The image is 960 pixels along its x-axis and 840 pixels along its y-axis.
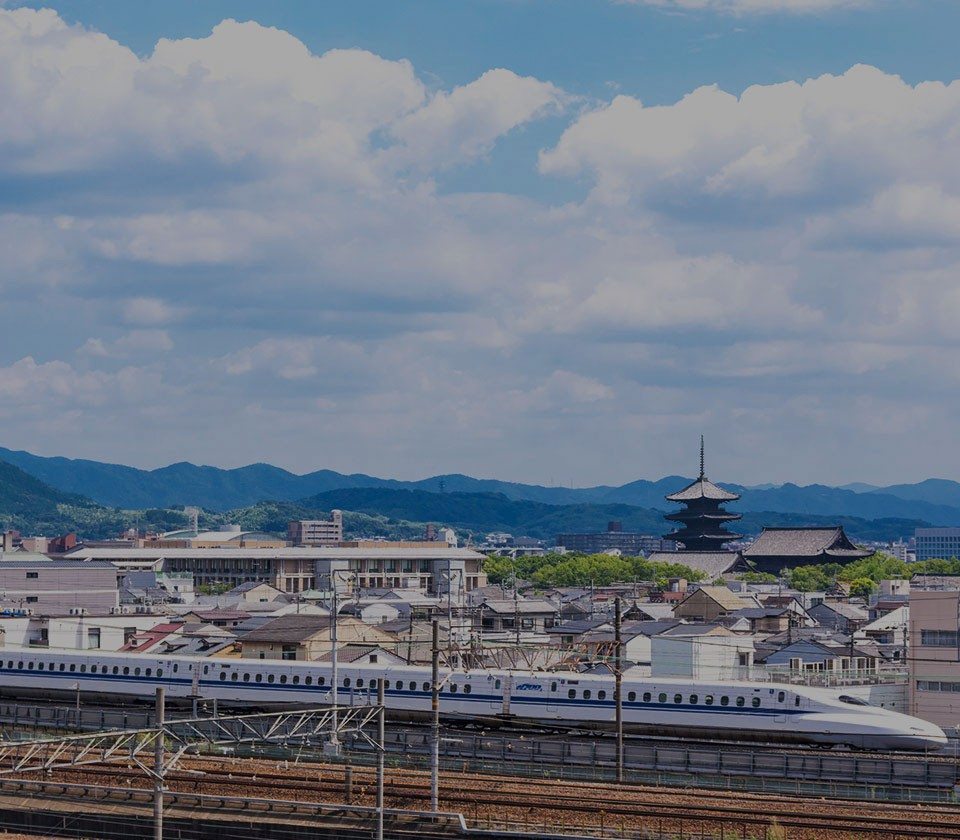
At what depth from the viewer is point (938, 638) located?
62781 mm

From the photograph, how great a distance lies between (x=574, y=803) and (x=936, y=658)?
29301mm

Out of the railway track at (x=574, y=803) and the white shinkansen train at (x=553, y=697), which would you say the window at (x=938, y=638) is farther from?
the railway track at (x=574, y=803)

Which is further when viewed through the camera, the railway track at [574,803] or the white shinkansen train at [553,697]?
the white shinkansen train at [553,697]

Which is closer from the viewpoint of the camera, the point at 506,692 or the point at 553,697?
the point at 553,697

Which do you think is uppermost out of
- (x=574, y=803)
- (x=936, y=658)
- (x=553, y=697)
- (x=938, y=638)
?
(x=938, y=638)

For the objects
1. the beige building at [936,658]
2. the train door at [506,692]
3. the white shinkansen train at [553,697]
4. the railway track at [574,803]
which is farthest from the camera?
the beige building at [936,658]

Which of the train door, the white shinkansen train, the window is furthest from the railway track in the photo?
the window

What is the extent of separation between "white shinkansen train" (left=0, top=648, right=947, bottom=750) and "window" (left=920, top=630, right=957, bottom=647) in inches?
577

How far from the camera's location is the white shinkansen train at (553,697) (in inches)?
1858

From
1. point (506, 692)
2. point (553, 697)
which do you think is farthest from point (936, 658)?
point (506, 692)

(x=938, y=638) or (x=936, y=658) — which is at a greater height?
(x=938, y=638)

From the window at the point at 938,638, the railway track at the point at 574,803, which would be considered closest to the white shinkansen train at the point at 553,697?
the railway track at the point at 574,803

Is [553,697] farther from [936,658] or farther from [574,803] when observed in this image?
[936,658]

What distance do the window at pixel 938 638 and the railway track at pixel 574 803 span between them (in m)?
24.4
